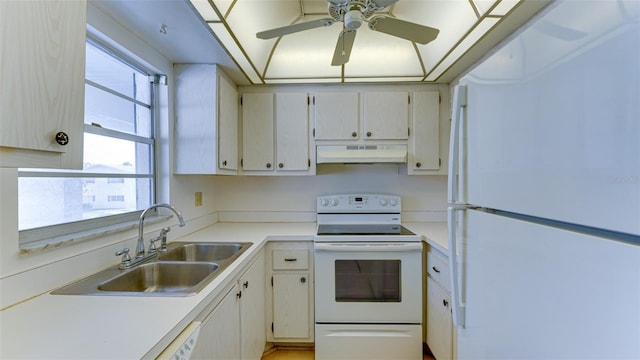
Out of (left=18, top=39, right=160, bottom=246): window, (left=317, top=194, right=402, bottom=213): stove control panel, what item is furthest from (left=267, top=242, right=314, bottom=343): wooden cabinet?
(left=18, top=39, right=160, bottom=246): window

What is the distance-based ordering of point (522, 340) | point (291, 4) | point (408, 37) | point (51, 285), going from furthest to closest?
point (291, 4), point (408, 37), point (51, 285), point (522, 340)

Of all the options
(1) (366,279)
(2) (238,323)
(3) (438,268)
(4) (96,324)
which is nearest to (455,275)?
(3) (438,268)

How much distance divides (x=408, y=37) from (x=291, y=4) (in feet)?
2.82

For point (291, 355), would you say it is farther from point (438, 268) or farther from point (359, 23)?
point (359, 23)

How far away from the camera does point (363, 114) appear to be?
237 cm

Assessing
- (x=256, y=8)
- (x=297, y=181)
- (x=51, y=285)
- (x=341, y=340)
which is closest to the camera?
(x=51, y=285)

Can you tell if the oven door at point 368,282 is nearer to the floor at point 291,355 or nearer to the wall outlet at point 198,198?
the floor at point 291,355

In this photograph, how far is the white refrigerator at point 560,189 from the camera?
48 centimetres

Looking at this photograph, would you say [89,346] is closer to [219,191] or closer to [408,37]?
[408,37]

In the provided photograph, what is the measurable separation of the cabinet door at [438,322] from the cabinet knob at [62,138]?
1.91 metres

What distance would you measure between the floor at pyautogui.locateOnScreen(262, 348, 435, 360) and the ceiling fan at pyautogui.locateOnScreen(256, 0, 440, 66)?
2150 millimetres

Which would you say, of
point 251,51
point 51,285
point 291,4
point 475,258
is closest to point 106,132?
point 51,285

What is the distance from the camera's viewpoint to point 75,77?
767mm

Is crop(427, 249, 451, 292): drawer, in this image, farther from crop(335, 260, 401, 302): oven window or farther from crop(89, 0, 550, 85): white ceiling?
crop(89, 0, 550, 85): white ceiling
